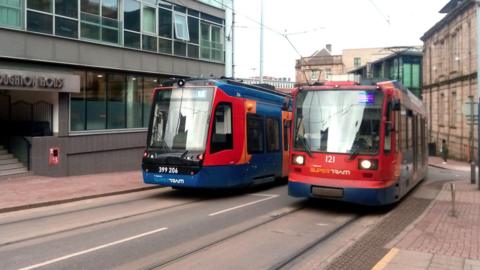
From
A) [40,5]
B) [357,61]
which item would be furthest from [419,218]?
[357,61]

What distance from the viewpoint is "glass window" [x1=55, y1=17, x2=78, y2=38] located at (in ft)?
63.0

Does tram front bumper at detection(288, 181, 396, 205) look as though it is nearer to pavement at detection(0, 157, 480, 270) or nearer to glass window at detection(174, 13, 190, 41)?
pavement at detection(0, 157, 480, 270)

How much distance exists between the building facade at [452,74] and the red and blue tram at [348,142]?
2250 centimetres

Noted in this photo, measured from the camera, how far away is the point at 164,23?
2498 centimetres

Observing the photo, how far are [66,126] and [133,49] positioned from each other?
205 inches

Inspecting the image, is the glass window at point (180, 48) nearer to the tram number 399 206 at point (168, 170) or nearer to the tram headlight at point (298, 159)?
the tram number 399 206 at point (168, 170)

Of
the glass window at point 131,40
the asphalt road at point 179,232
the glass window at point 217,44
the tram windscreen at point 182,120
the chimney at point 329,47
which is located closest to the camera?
the asphalt road at point 179,232

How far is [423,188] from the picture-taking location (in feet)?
56.4

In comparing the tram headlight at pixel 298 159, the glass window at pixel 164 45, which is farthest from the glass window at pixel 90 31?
the tram headlight at pixel 298 159

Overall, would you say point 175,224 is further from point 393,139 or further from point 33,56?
point 33,56

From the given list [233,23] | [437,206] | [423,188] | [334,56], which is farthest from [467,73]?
[334,56]

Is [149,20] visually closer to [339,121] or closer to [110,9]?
[110,9]

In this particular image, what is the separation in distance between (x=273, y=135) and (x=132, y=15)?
1033cm

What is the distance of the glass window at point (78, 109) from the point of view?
1995cm
